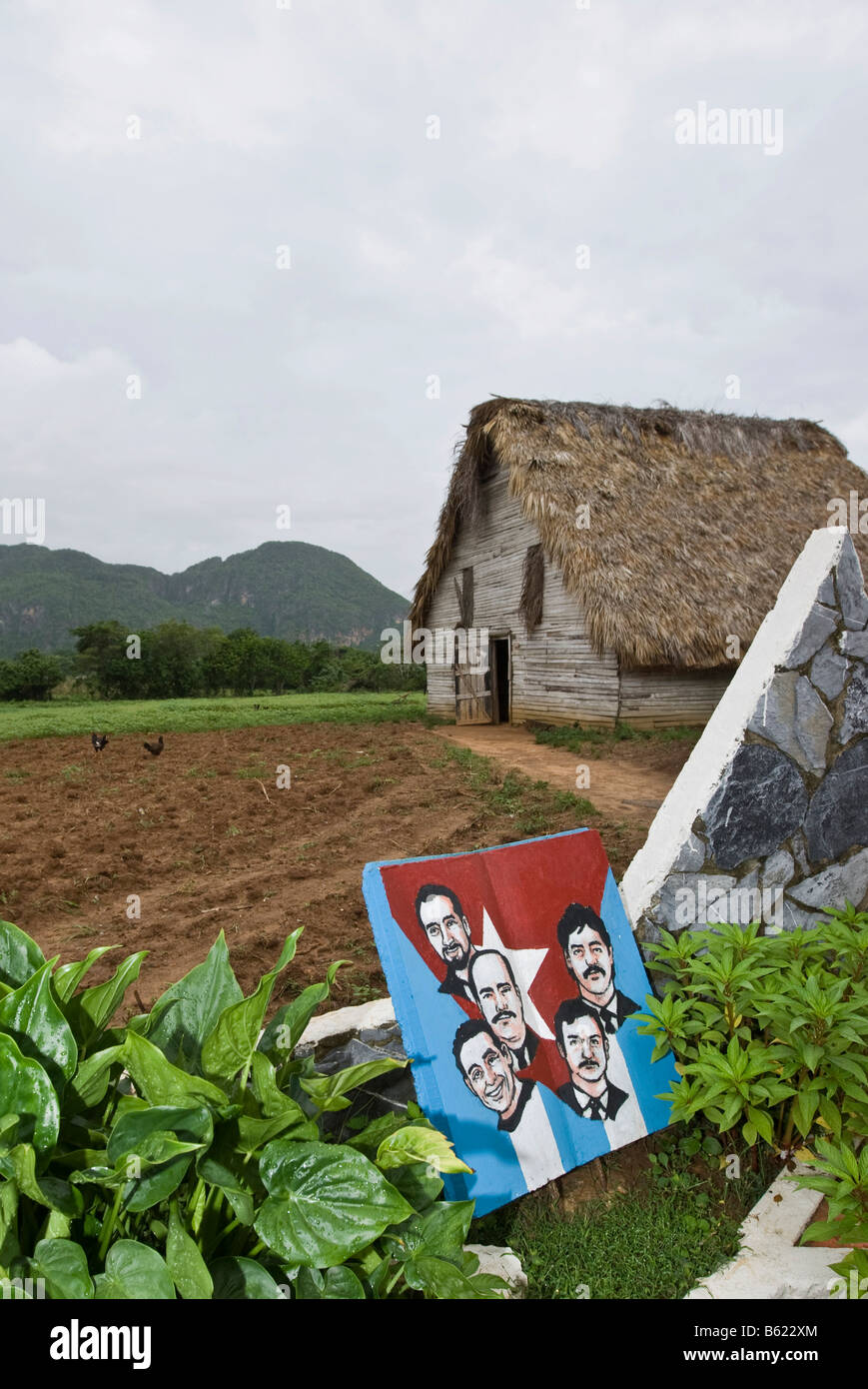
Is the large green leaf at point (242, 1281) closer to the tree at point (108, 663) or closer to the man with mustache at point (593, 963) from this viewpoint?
the man with mustache at point (593, 963)

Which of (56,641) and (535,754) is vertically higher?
(56,641)

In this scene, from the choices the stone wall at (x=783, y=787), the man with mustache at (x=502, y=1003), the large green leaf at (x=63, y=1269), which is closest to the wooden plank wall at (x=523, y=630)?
the stone wall at (x=783, y=787)

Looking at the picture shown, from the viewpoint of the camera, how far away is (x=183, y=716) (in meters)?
17.0

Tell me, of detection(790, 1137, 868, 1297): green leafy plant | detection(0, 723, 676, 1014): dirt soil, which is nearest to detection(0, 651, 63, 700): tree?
detection(0, 723, 676, 1014): dirt soil

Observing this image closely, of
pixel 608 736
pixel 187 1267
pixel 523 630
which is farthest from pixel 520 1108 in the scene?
pixel 523 630

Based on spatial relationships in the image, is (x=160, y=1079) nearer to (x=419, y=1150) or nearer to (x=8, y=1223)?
(x=8, y=1223)

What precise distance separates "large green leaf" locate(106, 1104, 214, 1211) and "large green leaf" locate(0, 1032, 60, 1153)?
0.11m

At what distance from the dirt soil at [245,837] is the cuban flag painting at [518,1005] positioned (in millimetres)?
937

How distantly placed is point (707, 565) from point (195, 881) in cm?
1053

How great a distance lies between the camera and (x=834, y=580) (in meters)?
3.25

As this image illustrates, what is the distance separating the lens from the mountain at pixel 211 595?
5603 centimetres

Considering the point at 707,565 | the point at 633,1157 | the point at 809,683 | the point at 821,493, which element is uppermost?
the point at 821,493

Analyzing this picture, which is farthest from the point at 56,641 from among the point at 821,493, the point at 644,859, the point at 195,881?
the point at 644,859
